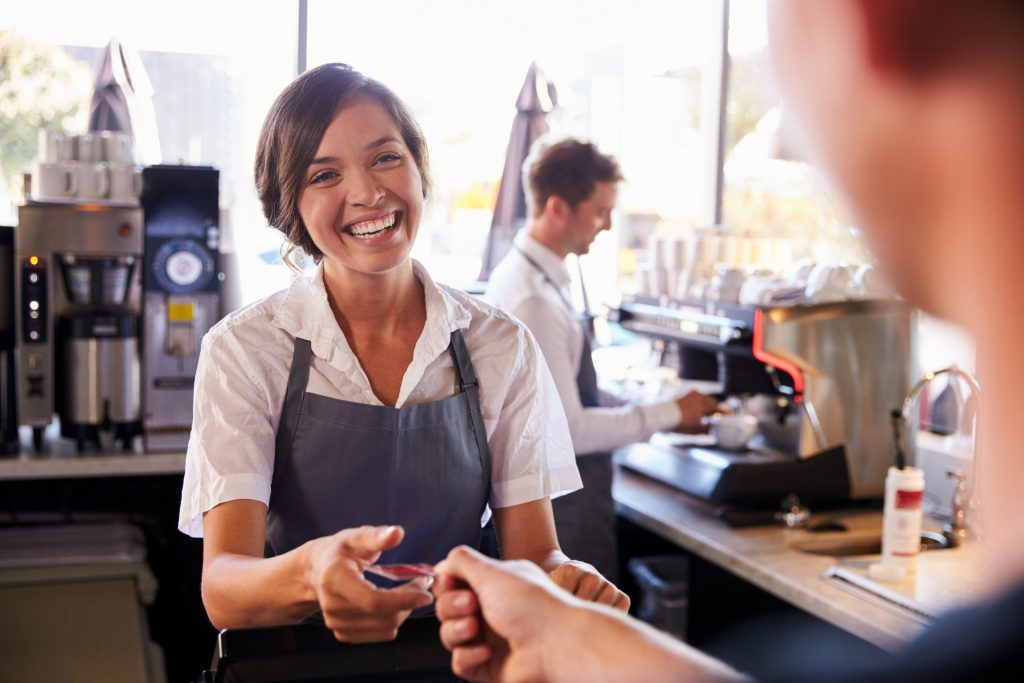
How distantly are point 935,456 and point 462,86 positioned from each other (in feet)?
8.81

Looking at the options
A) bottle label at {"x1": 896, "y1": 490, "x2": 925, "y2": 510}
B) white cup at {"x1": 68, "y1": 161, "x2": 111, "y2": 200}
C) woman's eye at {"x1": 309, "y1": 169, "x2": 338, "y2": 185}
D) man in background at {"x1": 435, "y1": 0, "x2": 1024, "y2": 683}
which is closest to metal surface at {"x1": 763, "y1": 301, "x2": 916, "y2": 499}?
bottle label at {"x1": 896, "y1": 490, "x2": 925, "y2": 510}

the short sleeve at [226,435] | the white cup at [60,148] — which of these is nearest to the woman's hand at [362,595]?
the short sleeve at [226,435]

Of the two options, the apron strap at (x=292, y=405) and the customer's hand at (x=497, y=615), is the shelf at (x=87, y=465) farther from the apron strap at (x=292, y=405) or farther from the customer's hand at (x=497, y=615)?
the customer's hand at (x=497, y=615)

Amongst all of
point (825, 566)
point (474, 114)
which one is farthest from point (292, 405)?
point (474, 114)

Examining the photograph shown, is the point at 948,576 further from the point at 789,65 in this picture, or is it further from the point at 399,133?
the point at 789,65

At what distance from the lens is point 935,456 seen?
10.7 feet

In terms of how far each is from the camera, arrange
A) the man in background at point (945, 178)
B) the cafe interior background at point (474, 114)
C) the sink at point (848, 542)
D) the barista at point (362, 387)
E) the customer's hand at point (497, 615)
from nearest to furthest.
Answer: the man in background at point (945, 178), the customer's hand at point (497, 615), the barista at point (362, 387), the sink at point (848, 542), the cafe interior background at point (474, 114)

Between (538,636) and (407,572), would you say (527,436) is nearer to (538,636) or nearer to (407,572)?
(407,572)

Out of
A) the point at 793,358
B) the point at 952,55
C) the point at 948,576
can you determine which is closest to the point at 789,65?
the point at 952,55

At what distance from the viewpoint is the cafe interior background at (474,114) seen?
3730 millimetres

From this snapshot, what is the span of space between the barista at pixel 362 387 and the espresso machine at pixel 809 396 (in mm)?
1403

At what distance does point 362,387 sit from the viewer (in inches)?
66.8

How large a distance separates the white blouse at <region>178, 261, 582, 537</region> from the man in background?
1.27 meters

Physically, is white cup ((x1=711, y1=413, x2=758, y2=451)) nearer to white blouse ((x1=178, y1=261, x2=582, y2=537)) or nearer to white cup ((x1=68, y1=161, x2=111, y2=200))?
white blouse ((x1=178, y1=261, x2=582, y2=537))
